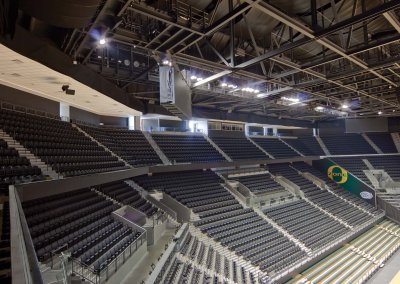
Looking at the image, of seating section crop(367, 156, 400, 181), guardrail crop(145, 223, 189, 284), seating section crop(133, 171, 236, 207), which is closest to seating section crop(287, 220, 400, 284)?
guardrail crop(145, 223, 189, 284)

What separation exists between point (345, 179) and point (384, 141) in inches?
391

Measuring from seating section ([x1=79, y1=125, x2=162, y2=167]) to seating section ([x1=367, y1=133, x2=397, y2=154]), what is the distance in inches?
1099

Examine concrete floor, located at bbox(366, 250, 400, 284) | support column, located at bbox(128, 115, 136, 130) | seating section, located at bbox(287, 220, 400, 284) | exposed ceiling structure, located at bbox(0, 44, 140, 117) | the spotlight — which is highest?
exposed ceiling structure, located at bbox(0, 44, 140, 117)

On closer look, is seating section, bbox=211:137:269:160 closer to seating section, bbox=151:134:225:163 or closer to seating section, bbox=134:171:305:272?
seating section, bbox=151:134:225:163

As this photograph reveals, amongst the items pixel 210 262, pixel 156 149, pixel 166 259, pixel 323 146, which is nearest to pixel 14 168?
pixel 166 259

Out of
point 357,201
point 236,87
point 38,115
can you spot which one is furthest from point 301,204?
point 38,115

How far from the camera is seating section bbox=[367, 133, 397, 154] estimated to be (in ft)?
104

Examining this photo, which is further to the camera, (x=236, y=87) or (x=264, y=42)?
(x=236, y=87)

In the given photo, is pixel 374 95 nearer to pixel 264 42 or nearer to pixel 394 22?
pixel 264 42

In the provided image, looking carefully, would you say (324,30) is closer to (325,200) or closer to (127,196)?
(127,196)

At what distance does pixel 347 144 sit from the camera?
109 feet

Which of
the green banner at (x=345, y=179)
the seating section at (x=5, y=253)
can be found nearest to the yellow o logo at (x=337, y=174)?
the green banner at (x=345, y=179)

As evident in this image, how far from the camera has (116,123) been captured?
20.7 meters

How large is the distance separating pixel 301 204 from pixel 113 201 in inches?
600
